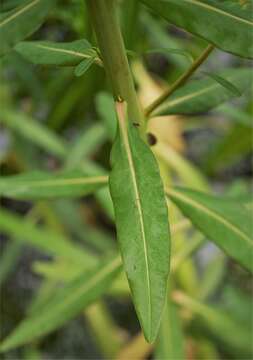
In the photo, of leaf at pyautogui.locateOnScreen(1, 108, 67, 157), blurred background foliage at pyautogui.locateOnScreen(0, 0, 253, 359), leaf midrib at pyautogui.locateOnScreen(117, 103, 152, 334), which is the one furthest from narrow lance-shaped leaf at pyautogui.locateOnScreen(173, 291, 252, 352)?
leaf midrib at pyautogui.locateOnScreen(117, 103, 152, 334)

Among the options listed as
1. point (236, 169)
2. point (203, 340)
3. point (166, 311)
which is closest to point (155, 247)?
point (166, 311)

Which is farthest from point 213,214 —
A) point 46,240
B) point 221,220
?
point 46,240

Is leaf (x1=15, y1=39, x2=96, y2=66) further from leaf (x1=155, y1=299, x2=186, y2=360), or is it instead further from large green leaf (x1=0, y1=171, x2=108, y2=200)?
leaf (x1=155, y1=299, x2=186, y2=360)

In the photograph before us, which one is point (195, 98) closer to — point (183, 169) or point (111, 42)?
point (111, 42)

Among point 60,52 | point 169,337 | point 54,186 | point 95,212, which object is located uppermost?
point 60,52

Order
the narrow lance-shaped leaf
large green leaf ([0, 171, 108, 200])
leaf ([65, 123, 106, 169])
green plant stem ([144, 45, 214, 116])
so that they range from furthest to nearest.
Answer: leaf ([65, 123, 106, 169]) → the narrow lance-shaped leaf → large green leaf ([0, 171, 108, 200]) → green plant stem ([144, 45, 214, 116])

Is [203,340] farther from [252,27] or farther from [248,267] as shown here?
[252,27]

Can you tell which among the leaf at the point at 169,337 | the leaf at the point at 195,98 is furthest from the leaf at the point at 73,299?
the leaf at the point at 195,98
